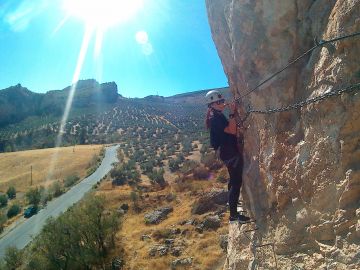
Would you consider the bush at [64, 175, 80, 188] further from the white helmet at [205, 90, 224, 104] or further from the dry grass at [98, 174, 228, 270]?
the white helmet at [205, 90, 224, 104]

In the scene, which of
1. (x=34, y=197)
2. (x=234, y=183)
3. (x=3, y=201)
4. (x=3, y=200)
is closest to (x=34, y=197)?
(x=34, y=197)

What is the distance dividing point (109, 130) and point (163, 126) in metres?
16.1

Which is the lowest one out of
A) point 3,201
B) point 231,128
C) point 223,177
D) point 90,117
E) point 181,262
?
point 181,262

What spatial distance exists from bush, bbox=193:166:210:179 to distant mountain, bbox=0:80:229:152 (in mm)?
49015

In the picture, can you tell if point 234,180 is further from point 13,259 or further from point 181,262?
point 13,259

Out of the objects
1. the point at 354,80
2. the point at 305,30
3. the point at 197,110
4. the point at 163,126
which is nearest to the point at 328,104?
the point at 354,80

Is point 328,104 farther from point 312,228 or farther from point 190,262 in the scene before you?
point 190,262

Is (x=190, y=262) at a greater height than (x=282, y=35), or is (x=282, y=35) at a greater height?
(x=282, y=35)

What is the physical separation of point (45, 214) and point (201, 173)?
51.9 feet

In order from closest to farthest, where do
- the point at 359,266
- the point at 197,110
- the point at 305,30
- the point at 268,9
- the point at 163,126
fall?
the point at 359,266 → the point at 305,30 → the point at 268,9 → the point at 163,126 → the point at 197,110

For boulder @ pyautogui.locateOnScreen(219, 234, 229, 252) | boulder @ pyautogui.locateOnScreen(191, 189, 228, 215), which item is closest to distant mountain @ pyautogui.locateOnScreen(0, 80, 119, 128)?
boulder @ pyautogui.locateOnScreen(191, 189, 228, 215)

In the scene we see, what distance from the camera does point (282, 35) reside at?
6059mm

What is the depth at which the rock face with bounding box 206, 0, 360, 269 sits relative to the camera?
4.65 m

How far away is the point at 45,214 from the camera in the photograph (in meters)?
42.6
